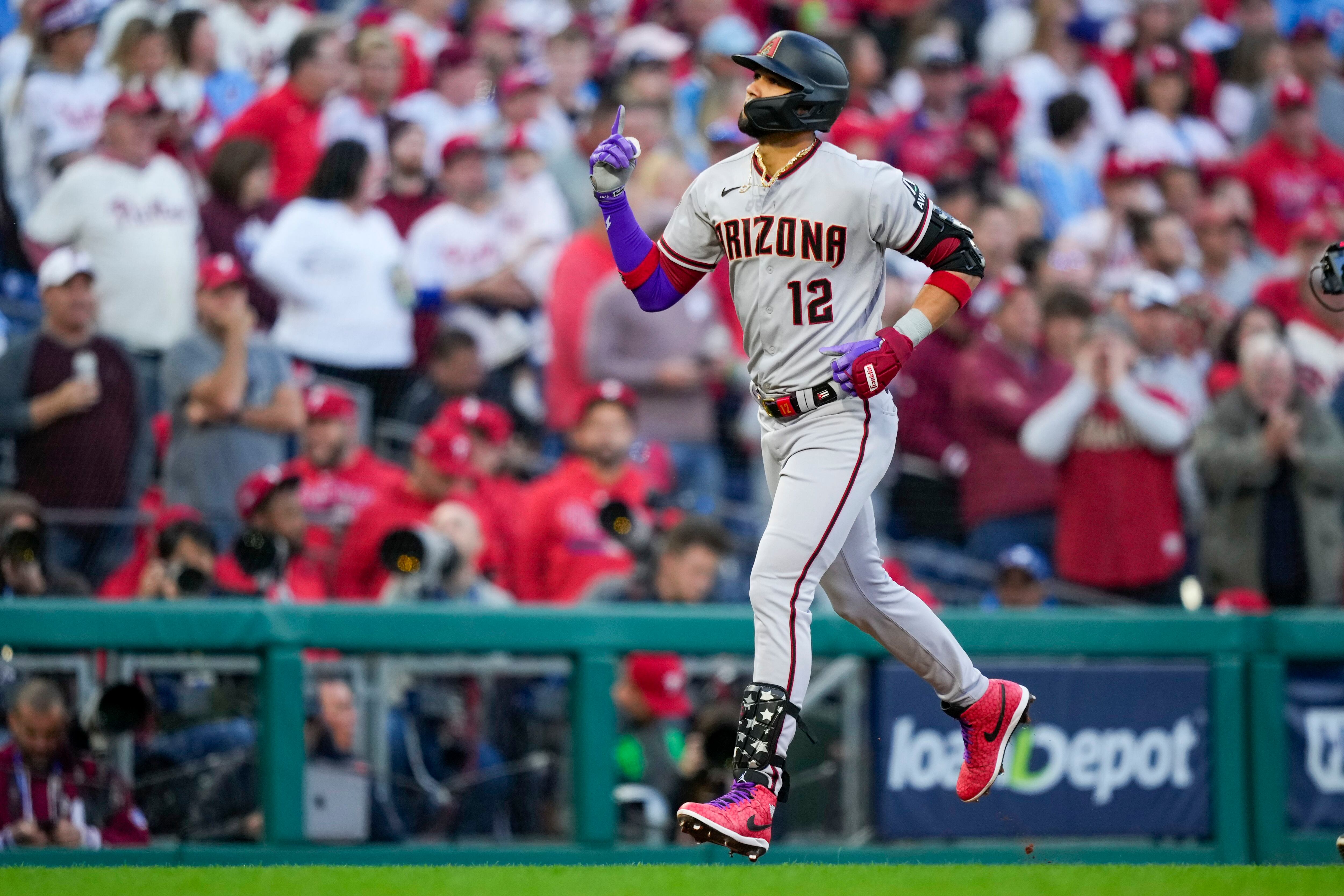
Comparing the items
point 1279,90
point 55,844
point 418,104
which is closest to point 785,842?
point 55,844

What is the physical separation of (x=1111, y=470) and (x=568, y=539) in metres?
2.57

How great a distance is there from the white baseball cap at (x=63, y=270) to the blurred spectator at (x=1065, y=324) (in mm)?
4567

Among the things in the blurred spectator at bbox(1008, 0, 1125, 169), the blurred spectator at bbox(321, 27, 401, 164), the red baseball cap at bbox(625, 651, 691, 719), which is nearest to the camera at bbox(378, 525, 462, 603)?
the red baseball cap at bbox(625, 651, 691, 719)

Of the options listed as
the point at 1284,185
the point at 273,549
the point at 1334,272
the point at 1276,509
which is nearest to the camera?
the point at 1334,272

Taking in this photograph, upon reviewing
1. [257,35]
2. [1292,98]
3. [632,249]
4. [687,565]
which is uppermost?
[257,35]

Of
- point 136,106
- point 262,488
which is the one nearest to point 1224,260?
point 262,488

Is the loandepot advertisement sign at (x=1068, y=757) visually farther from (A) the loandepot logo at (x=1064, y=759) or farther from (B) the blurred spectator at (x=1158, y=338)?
(B) the blurred spectator at (x=1158, y=338)

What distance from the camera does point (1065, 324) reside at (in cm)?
899

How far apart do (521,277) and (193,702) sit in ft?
12.0

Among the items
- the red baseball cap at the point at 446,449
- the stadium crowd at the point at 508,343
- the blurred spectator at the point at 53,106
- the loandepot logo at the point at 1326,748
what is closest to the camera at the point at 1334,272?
the loandepot logo at the point at 1326,748

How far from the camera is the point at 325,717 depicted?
21.3 feet

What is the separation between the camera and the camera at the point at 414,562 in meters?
7.09

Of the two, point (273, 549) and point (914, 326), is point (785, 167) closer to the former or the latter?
point (914, 326)

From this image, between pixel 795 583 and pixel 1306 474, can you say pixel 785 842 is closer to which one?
pixel 795 583
